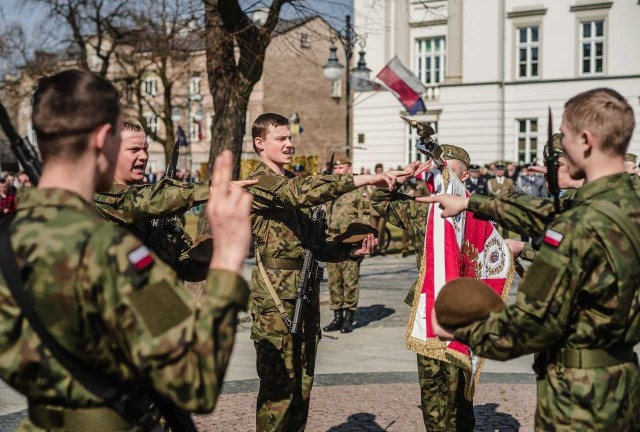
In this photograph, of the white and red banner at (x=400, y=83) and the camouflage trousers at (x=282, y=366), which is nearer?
→ the camouflage trousers at (x=282, y=366)

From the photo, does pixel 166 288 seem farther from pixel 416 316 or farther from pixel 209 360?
pixel 416 316

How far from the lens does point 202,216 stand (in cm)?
1193

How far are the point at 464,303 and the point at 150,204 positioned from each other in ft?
6.29

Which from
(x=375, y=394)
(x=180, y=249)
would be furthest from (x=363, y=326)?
(x=180, y=249)

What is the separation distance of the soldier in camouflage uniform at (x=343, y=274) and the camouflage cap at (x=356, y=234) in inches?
180

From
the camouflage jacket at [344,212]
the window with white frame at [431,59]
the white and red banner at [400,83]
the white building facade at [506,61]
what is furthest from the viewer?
the window with white frame at [431,59]

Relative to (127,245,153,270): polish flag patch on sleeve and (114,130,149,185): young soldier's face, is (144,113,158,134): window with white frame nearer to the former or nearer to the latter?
(114,130,149,185): young soldier's face

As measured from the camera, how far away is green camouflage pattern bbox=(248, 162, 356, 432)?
216 inches

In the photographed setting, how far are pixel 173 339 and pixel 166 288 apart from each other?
6.1 inches

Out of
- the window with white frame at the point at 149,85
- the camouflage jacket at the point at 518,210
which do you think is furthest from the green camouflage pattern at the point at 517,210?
the window with white frame at the point at 149,85

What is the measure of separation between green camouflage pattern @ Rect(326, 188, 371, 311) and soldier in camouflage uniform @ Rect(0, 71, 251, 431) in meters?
8.01

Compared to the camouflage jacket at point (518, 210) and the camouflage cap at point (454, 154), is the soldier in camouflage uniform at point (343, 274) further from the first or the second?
the camouflage jacket at point (518, 210)

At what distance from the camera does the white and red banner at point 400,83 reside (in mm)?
20891

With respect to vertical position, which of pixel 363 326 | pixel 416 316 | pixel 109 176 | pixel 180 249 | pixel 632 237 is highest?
pixel 109 176
